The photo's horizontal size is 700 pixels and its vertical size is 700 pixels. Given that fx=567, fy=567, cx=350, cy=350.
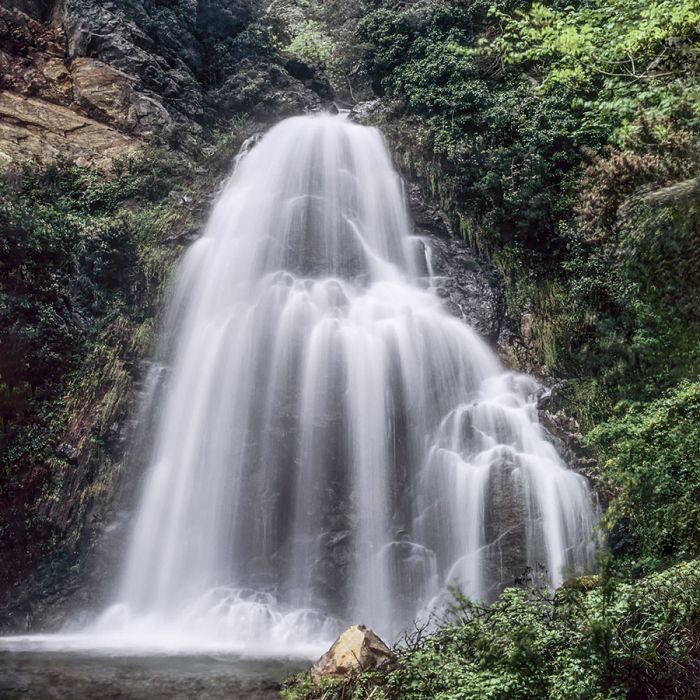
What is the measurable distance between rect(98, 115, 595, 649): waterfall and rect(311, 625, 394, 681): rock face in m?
3.25

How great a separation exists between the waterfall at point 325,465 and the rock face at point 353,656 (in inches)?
128

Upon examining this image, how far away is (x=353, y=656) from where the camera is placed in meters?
6.39

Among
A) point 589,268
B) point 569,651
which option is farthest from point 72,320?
point 569,651

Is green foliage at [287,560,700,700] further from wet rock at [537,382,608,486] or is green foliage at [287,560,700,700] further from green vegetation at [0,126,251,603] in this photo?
green vegetation at [0,126,251,603]

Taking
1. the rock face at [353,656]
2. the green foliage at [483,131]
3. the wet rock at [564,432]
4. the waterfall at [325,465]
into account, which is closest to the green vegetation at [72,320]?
the waterfall at [325,465]

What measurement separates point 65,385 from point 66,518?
3.29 meters

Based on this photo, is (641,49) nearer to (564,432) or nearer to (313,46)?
(564,432)

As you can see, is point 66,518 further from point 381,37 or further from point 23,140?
point 381,37

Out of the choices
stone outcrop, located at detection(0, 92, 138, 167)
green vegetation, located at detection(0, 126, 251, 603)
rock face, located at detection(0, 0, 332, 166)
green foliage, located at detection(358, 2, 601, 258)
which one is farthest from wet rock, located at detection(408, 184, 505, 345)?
stone outcrop, located at detection(0, 92, 138, 167)

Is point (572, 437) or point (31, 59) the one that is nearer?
point (572, 437)

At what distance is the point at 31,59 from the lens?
18828 mm

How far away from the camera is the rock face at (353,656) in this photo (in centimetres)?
632

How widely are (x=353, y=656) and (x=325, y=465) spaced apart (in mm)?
5428

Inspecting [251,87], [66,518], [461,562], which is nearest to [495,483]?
[461,562]
